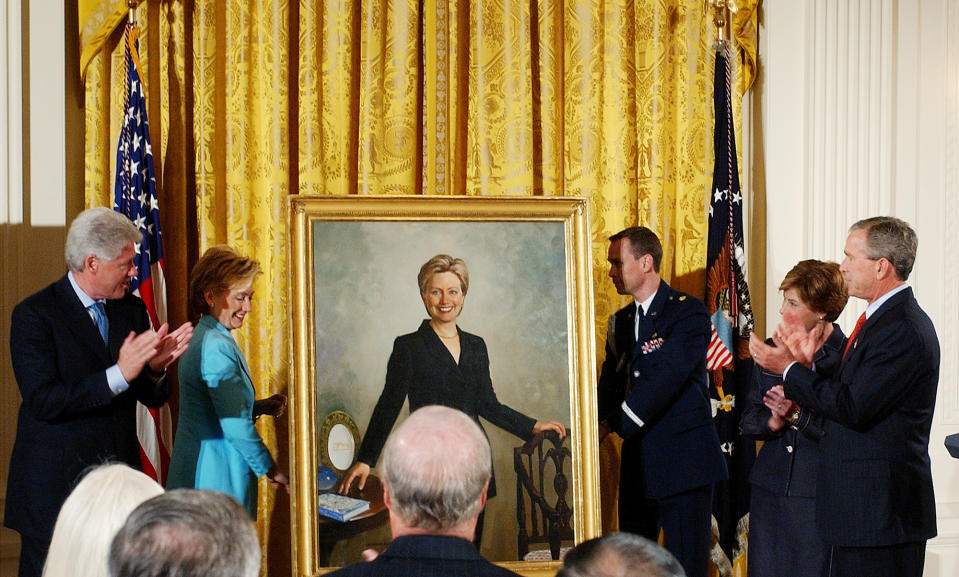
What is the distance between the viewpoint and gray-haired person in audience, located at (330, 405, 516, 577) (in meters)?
2.13

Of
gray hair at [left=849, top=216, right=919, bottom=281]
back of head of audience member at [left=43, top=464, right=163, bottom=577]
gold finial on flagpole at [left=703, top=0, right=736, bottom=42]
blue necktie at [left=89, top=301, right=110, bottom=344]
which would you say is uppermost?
gold finial on flagpole at [left=703, top=0, right=736, bottom=42]

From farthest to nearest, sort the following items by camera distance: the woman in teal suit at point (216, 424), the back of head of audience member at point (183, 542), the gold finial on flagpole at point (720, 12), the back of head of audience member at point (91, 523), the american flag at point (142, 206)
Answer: the gold finial on flagpole at point (720, 12) → the american flag at point (142, 206) → the woman in teal suit at point (216, 424) → the back of head of audience member at point (91, 523) → the back of head of audience member at point (183, 542)

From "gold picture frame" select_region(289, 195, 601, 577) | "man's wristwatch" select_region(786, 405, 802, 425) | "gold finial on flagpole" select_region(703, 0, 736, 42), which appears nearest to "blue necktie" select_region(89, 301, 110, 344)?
"gold picture frame" select_region(289, 195, 601, 577)

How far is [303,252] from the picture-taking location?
4176 millimetres

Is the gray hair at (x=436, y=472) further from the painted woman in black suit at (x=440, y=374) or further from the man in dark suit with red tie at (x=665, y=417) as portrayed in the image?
the man in dark suit with red tie at (x=665, y=417)

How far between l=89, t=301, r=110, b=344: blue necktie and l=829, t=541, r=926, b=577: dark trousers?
291 centimetres

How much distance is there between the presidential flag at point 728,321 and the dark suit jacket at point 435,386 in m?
1.34

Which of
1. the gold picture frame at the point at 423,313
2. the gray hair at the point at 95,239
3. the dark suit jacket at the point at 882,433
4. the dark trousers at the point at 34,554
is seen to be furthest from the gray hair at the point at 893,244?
the dark trousers at the point at 34,554

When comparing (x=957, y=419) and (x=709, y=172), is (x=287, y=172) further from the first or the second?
(x=957, y=419)

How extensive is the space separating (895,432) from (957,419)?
176 cm

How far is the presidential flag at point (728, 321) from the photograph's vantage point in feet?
16.8

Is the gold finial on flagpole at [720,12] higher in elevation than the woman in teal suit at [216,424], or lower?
higher

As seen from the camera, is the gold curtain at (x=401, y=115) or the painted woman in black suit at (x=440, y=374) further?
the gold curtain at (x=401, y=115)

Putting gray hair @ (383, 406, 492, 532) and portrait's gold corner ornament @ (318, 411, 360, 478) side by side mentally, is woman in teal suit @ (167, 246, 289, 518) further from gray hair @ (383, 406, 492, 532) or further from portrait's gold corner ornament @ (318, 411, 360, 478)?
gray hair @ (383, 406, 492, 532)
